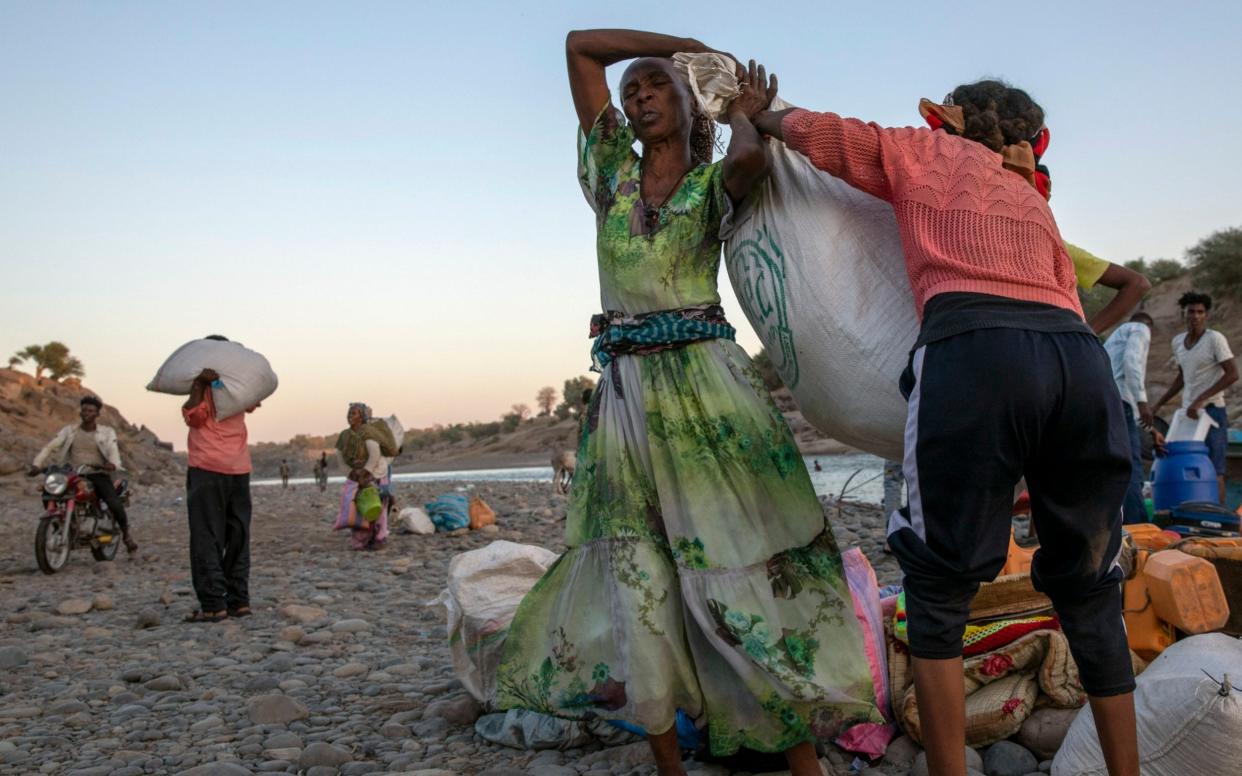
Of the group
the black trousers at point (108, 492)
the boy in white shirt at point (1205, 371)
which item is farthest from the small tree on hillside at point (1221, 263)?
the black trousers at point (108, 492)

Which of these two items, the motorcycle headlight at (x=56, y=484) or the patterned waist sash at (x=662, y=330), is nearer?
the patterned waist sash at (x=662, y=330)

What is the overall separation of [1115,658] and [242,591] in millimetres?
5808

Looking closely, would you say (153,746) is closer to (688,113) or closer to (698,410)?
(698,410)

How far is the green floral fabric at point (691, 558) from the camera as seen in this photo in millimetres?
2479

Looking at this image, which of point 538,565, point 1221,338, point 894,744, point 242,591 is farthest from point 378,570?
point 1221,338

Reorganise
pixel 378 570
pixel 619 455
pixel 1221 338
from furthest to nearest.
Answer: pixel 378 570, pixel 1221 338, pixel 619 455

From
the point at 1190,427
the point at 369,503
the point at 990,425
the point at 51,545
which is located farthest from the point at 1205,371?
the point at 51,545

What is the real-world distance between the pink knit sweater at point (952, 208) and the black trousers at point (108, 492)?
9.86m

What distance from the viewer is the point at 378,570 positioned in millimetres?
8977

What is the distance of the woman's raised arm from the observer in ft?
9.20

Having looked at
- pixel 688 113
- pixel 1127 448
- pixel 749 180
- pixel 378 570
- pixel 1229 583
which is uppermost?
pixel 688 113

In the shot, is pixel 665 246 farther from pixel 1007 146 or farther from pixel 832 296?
pixel 1007 146

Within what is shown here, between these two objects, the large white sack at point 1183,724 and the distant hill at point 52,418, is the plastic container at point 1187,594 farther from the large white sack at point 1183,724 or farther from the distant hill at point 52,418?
the distant hill at point 52,418

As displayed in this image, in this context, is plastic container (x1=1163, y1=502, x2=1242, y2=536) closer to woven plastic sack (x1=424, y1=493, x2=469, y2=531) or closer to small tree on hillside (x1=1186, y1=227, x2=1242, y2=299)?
woven plastic sack (x1=424, y1=493, x2=469, y2=531)
